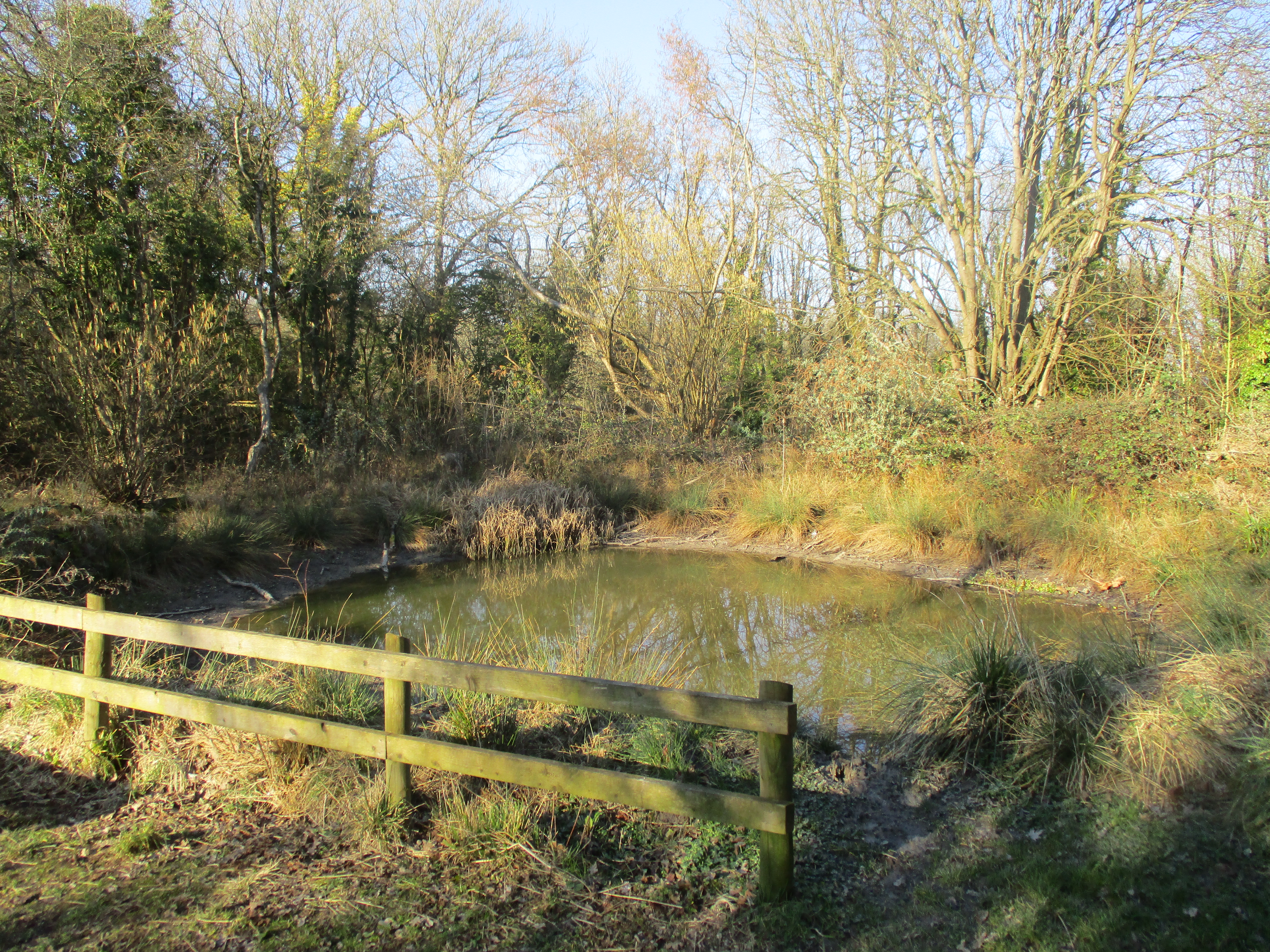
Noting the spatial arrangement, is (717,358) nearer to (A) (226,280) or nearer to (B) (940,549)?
(B) (940,549)

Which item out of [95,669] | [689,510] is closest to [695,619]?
[689,510]

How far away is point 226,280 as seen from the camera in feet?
46.1

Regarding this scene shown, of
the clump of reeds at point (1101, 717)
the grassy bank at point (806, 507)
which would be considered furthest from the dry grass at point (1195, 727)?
the grassy bank at point (806, 507)

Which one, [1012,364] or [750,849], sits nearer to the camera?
[750,849]

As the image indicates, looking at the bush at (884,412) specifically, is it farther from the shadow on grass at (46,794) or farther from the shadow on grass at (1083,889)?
the shadow on grass at (46,794)

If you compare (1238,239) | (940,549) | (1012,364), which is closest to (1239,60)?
(1238,239)

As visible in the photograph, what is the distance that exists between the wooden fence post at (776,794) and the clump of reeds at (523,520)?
10.2 meters

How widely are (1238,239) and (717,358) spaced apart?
365 inches

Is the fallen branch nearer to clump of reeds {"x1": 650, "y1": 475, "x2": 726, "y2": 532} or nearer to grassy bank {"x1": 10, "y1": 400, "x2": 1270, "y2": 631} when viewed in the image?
grassy bank {"x1": 10, "y1": 400, "x2": 1270, "y2": 631}

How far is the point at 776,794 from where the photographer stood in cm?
335

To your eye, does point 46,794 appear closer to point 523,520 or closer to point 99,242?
point 99,242

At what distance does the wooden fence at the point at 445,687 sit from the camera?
3346 millimetres

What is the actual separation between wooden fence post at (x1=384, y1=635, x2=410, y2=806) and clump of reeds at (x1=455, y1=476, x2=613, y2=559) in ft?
30.3

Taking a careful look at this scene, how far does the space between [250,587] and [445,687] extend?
6.89 meters
